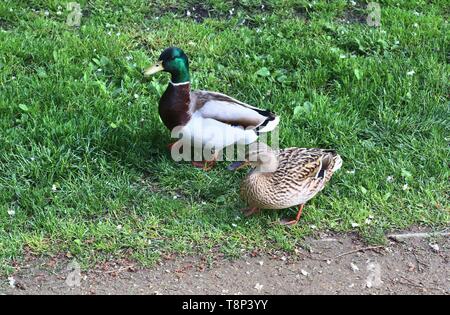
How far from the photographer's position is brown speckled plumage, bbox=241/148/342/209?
14.5 ft

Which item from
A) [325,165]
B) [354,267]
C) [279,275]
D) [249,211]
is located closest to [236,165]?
[249,211]

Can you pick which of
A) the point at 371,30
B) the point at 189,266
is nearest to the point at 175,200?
the point at 189,266

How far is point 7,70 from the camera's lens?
5746 mm

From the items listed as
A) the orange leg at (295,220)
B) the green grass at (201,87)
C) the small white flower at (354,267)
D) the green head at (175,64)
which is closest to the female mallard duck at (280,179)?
the orange leg at (295,220)

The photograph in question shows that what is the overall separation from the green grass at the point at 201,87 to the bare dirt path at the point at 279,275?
0.12 m

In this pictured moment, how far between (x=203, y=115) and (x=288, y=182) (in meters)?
0.76

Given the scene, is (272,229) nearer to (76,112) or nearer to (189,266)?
(189,266)

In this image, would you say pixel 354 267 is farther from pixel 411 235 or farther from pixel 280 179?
pixel 280 179

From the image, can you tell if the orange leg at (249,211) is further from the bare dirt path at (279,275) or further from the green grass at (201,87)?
the bare dirt path at (279,275)

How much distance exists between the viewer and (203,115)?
479 centimetres

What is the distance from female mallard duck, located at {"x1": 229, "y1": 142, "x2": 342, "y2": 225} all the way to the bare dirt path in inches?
12.3

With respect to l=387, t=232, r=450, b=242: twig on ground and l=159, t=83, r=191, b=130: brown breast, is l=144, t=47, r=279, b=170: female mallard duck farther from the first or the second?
l=387, t=232, r=450, b=242: twig on ground

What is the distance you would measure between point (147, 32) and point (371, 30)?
1929 millimetres

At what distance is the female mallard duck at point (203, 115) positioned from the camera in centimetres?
478
